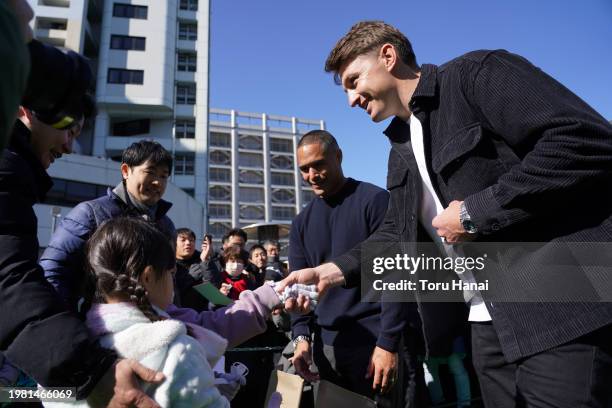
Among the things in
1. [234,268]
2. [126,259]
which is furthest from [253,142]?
[126,259]

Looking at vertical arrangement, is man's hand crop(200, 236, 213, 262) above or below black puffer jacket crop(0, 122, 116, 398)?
above

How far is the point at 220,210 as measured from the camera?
6588 cm

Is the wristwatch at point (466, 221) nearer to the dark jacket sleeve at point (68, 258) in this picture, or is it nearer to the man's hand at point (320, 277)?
the man's hand at point (320, 277)

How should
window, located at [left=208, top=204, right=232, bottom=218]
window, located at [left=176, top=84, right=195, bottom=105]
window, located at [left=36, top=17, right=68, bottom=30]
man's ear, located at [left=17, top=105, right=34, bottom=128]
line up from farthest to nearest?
window, located at [left=208, top=204, right=232, bottom=218], window, located at [left=176, top=84, right=195, bottom=105], window, located at [left=36, top=17, right=68, bottom=30], man's ear, located at [left=17, top=105, right=34, bottom=128]

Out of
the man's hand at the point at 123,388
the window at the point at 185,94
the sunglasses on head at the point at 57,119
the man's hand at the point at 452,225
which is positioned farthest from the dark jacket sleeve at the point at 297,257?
the window at the point at 185,94

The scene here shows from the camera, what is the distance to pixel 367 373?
2586 mm

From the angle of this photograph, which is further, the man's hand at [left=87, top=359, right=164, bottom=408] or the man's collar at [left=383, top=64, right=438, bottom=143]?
the man's collar at [left=383, top=64, right=438, bottom=143]

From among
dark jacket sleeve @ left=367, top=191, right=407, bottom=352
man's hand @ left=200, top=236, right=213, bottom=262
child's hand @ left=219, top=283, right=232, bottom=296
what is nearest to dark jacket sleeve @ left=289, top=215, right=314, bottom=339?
dark jacket sleeve @ left=367, top=191, right=407, bottom=352

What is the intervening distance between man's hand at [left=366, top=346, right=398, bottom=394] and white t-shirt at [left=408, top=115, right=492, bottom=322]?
2.48 feet

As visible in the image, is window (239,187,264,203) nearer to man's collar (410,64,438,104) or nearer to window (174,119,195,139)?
window (174,119,195,139)

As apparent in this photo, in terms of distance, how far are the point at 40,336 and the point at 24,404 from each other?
3.52 feet

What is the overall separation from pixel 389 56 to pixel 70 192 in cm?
2311

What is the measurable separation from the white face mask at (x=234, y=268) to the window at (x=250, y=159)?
63369 millimetres

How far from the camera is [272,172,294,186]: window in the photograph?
69.8 m
